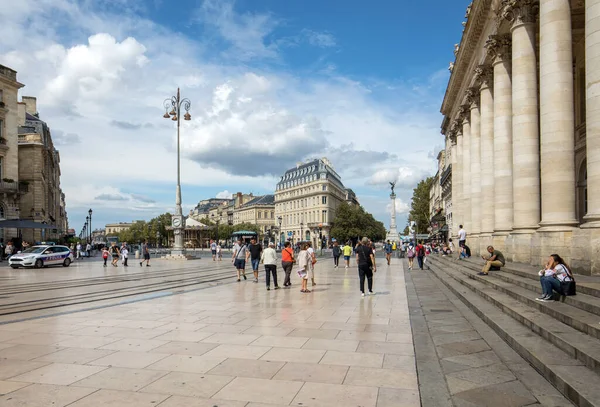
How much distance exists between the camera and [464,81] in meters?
32.6

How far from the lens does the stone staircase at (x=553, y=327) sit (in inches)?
205

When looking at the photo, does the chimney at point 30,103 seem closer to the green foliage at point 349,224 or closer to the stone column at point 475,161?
the green foliage at point 349,224

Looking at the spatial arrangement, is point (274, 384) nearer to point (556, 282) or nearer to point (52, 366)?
point (52, 366)

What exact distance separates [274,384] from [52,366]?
3100mm

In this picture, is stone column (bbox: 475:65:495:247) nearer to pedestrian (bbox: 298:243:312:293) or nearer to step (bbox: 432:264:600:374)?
pedestrian (bbox: 298:243:312:293)

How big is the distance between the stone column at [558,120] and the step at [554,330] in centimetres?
387

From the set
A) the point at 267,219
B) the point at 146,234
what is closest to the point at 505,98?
the point at 267,219

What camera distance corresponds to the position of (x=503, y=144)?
20000 millimetres

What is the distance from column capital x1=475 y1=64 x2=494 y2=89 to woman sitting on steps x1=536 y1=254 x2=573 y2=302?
1770 cm

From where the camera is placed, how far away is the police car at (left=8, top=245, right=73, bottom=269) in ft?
96.5

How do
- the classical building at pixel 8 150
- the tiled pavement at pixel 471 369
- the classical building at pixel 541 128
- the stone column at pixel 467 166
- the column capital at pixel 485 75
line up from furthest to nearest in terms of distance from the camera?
the classical building at pixel 8 150 < the stone column at pixel 467 166 < the column capital at pixel 485 75 < the classical building at pixel 541 128 < the tiled pavement at pixel 471 369

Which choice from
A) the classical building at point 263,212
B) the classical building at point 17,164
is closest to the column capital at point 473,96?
the classical building at point 17,164

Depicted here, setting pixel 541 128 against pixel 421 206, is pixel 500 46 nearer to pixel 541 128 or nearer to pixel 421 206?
pixel 541 128

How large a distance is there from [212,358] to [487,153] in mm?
21513
